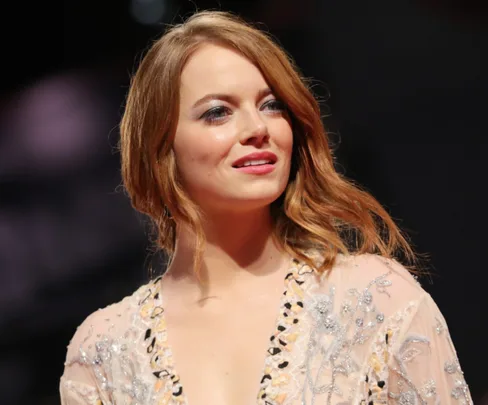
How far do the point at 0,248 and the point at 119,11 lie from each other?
745mm

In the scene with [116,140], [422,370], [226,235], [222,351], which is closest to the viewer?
[422,370]

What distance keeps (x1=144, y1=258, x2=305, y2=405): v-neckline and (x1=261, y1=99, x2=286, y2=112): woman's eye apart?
35 cm

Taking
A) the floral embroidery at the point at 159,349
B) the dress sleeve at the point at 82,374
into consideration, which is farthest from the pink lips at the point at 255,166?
the dress sleeve at the point at 82,374

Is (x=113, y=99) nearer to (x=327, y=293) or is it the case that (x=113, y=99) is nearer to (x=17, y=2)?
(x=17, y=2)

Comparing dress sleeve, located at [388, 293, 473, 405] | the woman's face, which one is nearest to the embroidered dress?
dress sleeve, located at [388, 293, 473, 405]

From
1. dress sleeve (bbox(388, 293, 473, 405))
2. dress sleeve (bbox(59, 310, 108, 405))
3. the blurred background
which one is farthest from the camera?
the blurred background

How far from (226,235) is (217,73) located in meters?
0.37

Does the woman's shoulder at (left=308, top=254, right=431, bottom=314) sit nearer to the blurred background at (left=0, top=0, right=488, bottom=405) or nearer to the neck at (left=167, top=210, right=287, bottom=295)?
the neck at (left=167, top=210, right=287, bottom=295)

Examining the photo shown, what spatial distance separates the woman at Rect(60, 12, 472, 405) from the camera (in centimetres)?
221

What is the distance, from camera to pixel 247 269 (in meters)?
2.39

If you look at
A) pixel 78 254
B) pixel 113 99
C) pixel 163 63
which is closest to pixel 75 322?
pixel 78 254

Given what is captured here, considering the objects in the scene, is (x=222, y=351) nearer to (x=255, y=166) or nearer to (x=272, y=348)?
(x=272, y=348)

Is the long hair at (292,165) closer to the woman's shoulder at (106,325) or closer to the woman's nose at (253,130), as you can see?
the woman's nose at (253,130)

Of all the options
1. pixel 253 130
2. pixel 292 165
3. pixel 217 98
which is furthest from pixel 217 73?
pixel 292 165
